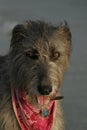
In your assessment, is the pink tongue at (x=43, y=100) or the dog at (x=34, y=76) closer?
the dog at (x=34, y=76)

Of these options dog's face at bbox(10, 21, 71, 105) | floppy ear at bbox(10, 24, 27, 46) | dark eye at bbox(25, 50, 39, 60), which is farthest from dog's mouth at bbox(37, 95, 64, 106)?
floppy ear at bbox(10, 24, 27, 46)

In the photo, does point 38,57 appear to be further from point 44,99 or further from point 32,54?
point 44,99

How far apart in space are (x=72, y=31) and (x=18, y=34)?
18.3ft

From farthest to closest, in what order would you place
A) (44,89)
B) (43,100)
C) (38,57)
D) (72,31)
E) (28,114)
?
(72,31) → (28,114) → (43,100) → (38,57) → (44,89)

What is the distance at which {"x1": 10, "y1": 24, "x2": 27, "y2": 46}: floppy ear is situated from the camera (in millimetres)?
10586

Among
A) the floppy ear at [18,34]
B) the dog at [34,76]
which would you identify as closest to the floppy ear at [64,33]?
the dog at [34,76]

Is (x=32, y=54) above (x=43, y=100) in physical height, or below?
above

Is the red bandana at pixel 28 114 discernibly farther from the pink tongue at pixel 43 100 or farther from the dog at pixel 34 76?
the pink tongue at pixel 43 100

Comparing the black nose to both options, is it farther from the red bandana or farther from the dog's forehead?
the red bandana

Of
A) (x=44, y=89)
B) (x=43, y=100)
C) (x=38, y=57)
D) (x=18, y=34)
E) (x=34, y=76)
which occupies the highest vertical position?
(x=18, y=34)

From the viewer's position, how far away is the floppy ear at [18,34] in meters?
10.6

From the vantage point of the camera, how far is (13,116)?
10.9 metres

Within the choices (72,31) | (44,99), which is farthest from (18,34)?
(72,31)

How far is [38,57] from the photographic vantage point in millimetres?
10398
